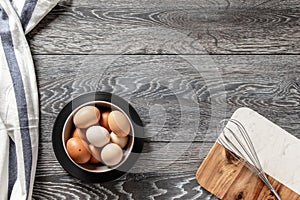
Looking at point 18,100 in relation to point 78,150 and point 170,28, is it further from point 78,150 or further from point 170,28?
point 170,28

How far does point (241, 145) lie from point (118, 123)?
22 cm

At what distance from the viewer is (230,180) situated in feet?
2.76

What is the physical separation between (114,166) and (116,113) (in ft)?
0.29

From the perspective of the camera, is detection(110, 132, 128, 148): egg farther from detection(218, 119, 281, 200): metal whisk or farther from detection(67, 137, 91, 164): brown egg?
detection(218, 119, 281, 200): metal whisk

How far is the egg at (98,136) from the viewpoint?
77 centimetres

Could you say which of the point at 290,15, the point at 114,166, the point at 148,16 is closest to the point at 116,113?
the point at 114,166

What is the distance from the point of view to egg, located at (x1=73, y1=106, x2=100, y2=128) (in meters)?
0.78

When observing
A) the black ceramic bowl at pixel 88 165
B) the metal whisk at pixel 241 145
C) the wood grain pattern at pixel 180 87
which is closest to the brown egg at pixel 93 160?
the black ceramic bowl at pixel 88 165

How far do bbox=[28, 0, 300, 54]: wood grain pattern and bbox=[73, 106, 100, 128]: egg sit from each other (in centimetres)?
15

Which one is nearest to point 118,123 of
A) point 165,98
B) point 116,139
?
point 116,139

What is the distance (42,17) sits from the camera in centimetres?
89

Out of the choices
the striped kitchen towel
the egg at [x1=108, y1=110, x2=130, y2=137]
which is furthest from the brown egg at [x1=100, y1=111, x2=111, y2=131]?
the striped kitchen towel

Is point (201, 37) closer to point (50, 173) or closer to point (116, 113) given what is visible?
point (116, 113)

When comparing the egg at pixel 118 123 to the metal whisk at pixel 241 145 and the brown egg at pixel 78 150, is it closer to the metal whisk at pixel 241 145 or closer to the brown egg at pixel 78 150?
the brown egg at pixel 78 150
